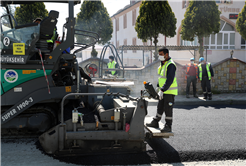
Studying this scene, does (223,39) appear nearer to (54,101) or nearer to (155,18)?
(155,18)

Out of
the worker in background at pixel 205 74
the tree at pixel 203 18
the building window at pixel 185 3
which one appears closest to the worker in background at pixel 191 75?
the worker in background at pixel 205 74

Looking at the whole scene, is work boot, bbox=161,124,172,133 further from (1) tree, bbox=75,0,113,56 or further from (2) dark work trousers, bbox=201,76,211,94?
(1) tree, bbox=75,0,113,56

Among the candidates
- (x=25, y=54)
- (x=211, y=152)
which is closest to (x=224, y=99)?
(x=211, y=152)

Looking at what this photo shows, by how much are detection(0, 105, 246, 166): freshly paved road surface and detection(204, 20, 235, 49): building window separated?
688 inches

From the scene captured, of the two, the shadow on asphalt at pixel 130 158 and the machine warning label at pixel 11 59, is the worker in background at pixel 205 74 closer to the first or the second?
the shadow on asphalt at pixel 130 158

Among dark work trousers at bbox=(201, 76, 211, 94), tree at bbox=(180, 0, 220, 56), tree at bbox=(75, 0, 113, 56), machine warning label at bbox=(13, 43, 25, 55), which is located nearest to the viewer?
machine warning label at bbox=(13, 43, 25, 55)

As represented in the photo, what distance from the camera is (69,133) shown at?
400 centimetres

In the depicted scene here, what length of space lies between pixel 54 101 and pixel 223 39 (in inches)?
830

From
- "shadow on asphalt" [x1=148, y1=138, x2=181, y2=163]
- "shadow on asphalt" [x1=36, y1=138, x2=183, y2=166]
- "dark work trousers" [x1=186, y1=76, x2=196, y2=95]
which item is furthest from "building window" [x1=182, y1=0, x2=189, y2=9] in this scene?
"shadow on asphalt" [x1=36, y1=138, x2=183, y2=166]

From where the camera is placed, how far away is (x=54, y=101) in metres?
4.92

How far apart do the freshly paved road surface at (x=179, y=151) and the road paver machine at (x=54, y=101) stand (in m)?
0.19

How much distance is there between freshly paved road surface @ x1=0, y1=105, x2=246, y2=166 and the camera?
13.6 ft

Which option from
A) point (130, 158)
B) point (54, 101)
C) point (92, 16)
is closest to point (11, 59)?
point (54, 101)

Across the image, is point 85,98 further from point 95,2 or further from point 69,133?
point 95,2
